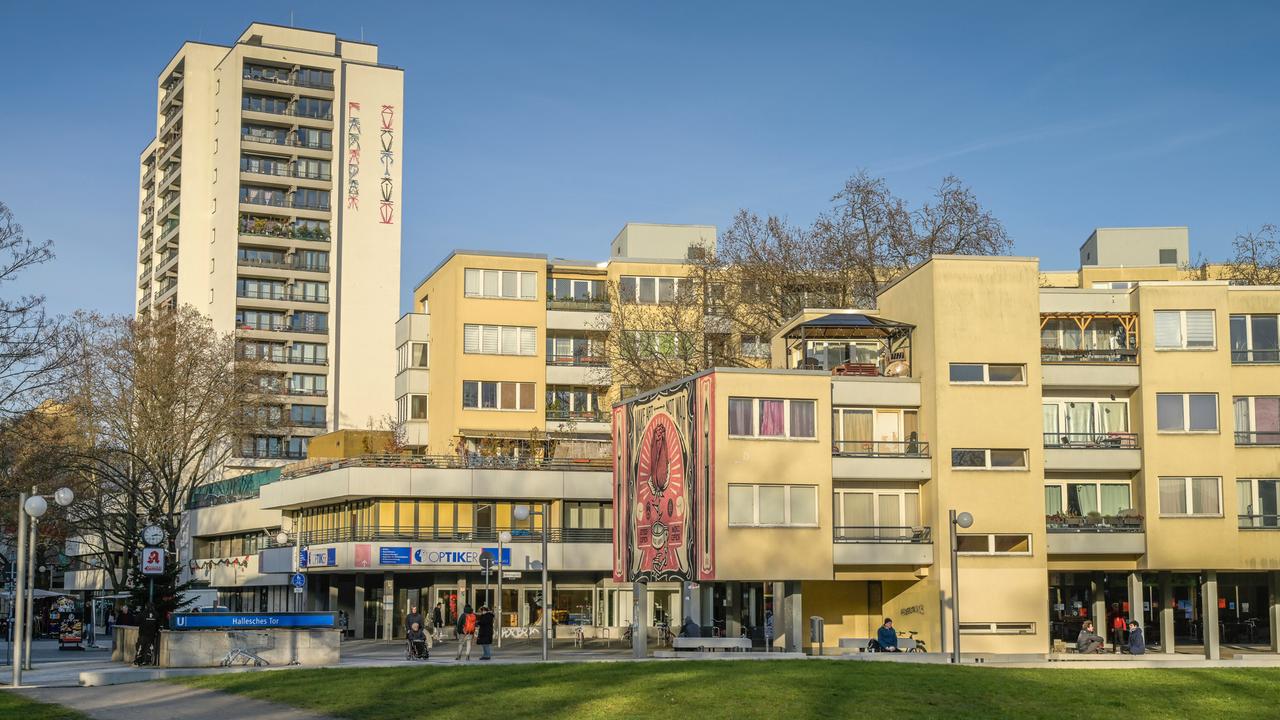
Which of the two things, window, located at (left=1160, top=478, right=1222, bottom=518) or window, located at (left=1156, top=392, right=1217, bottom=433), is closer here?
window, located at (left=1160, top=478, right=1222, bottom=518)

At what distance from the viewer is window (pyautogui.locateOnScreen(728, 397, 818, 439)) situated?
45.3 m

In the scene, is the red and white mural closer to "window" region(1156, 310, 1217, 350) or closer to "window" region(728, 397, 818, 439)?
"window" region(728, 397, 818, 439)

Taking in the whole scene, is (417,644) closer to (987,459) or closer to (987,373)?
(987,459)

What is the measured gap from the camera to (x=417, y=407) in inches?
3022

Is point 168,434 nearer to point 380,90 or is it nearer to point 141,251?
point 380,90

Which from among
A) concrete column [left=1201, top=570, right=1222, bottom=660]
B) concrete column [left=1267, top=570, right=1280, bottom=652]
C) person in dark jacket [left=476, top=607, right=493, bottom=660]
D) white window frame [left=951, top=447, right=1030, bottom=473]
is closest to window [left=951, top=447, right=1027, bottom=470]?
white window frame [left=951, top=447, right=1030, bottom=473]

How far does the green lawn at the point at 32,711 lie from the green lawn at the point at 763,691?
3810 millimetres

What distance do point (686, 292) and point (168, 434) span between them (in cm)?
2651

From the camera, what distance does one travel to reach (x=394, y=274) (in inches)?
4469

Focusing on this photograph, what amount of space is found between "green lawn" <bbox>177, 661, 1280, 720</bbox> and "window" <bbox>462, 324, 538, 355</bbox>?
38.2m

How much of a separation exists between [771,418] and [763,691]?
19235 millimetres

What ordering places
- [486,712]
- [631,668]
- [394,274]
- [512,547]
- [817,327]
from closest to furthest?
[486,712] → [631,668] → [817,327] → [512,547] → [394,274]

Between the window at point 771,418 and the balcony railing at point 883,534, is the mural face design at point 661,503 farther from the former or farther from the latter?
the balcony railing at point 883,534

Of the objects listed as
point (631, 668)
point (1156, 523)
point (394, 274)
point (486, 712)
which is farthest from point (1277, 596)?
point (394, 274)
